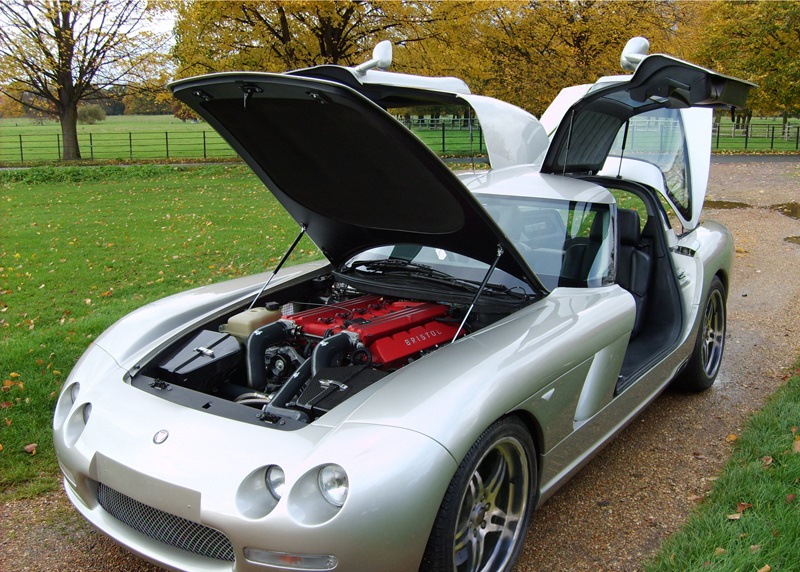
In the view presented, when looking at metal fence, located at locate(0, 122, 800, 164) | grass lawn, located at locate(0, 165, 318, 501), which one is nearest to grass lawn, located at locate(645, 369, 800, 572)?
grass lawn, located at locate(0, 165, 318, 501)

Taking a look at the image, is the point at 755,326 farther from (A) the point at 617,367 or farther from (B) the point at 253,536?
(B) the point at 253,536

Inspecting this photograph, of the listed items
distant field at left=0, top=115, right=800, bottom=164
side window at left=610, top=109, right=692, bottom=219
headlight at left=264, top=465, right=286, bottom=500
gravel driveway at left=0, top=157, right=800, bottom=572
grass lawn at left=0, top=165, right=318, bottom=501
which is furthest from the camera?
distant field at left=0, top=115, right=800, bottom=164

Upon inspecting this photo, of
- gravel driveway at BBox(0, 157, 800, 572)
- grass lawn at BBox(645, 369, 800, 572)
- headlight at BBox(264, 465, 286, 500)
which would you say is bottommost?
→ gravel driveway at BBox(0, 157, 800, 572)

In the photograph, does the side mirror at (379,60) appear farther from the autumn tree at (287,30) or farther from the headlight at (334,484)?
the autumn tree at (287,30)

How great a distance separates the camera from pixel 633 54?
151 inches

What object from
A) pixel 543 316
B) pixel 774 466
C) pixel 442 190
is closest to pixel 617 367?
pixel 543 316

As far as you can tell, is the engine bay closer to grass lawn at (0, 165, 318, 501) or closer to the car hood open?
the car hood open

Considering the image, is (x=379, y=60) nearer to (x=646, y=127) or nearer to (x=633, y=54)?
(x=633, y=54)

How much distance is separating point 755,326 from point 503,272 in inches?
144

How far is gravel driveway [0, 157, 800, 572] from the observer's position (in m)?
2.89

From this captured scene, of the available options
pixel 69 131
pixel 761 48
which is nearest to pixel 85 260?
pixel 69 131

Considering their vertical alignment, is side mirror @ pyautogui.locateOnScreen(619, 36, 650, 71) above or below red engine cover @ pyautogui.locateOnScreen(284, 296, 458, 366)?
above

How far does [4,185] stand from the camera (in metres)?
16.2

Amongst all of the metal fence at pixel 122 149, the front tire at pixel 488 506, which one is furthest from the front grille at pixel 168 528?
the metal fence at pixel 122 149
